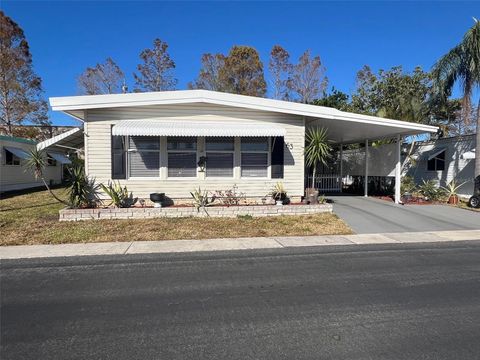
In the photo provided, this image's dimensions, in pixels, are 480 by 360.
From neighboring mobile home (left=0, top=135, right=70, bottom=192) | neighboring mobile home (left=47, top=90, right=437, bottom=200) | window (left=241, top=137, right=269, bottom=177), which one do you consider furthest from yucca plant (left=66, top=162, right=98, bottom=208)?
neighboring mobile home (left=0, top=135, right=70, bottom=192)

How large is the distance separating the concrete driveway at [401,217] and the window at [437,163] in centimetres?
411

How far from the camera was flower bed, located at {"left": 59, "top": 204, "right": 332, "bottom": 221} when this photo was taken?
32.8 feet

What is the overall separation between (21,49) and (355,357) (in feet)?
105

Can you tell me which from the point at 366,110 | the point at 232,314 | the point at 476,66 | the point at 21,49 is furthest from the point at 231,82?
the point at 232,314

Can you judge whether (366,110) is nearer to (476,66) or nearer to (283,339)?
(476,66)

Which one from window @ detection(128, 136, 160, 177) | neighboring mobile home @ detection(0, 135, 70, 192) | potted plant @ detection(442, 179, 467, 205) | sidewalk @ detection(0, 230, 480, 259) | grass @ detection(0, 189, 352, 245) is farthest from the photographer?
neighboring mobile home @ detection(0, 135, 70, 192)

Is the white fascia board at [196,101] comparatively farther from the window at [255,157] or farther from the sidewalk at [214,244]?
the sidewalk at [214,244]

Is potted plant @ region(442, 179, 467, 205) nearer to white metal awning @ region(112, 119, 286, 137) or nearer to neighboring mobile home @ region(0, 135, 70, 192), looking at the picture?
white metal awning @ region(112, 119, 286, 137)

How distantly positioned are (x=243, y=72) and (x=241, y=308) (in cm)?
3296

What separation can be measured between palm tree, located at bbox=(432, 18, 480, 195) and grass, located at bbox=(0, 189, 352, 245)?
7827mm

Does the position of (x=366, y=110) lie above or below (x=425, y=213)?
above

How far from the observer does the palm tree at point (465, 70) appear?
1374 centimetres

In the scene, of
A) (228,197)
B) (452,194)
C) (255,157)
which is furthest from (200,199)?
(452,194)

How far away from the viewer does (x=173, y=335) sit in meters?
3.59
